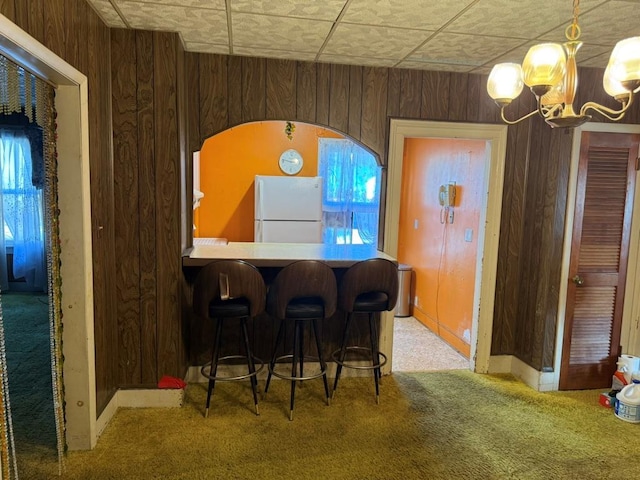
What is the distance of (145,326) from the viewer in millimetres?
2875

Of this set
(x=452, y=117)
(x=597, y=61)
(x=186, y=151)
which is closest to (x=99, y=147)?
(x=186, y=151)

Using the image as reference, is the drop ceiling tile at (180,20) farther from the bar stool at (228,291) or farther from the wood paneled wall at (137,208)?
the bar stool at (228,291)

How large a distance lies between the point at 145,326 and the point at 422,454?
1864 millimetres

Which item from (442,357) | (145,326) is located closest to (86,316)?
(145,326)

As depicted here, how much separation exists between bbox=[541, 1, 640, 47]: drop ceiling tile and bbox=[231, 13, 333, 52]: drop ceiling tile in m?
1.30

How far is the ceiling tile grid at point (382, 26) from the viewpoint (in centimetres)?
217

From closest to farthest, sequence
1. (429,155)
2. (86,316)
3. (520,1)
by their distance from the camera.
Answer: (520,1), (86,316), (429,155)

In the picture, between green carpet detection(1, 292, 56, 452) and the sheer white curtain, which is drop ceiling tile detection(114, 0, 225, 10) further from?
green carpet detection(1, 292, 56, 452)

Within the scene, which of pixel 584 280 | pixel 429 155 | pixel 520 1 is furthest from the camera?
pixel 429 155

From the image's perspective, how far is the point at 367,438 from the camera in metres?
2.60

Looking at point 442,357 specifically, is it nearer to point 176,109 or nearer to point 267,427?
point 267,427

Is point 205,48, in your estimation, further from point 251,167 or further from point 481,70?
point 251,167

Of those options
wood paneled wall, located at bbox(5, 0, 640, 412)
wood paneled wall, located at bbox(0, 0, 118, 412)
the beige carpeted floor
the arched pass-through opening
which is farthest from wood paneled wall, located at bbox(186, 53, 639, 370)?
the arched pass-through opening

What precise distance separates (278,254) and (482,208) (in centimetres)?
167
